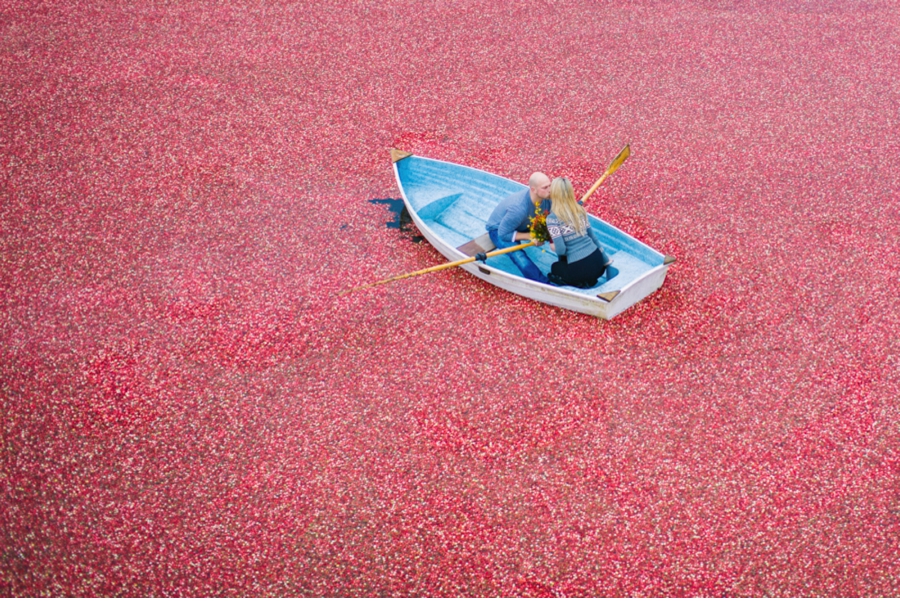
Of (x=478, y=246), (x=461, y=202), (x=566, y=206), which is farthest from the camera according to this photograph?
(x=461, y=202)

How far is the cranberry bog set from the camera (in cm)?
425

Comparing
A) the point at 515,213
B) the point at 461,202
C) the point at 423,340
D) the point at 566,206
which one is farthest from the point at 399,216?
the point at 566,206

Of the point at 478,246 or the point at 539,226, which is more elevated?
the point at 539,226

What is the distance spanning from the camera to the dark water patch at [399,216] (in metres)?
6.75

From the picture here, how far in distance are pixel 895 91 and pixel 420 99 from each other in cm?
689

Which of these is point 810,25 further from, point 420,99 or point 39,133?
point 39,133

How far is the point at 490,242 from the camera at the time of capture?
240 inches

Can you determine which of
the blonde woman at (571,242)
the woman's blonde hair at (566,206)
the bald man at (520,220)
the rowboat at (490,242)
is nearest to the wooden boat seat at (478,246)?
the rowboat at (490,242)

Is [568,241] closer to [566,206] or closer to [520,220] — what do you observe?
[566,206]

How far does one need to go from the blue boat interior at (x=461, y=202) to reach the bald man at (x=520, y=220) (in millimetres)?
140

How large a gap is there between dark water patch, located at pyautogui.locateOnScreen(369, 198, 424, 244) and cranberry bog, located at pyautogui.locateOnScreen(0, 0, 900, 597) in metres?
0.11

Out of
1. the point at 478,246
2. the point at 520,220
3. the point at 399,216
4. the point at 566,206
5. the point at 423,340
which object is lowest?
the point at 423,340

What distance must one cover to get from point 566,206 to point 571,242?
316 mm

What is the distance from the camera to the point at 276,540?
4.28 meters
